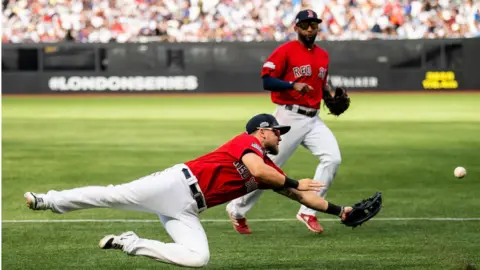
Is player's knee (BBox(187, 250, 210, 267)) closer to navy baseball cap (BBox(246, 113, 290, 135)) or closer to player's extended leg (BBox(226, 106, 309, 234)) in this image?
navy baseball cap (BBox(246, 113, 290, 135))

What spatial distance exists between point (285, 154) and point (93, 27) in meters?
23.9

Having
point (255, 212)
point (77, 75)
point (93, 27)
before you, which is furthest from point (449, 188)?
point (93, 27)

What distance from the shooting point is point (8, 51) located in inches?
1188

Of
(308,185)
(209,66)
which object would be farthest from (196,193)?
(209,66)

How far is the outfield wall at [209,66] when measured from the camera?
29453 mm

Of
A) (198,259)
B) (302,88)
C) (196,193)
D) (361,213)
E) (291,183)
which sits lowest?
(198,259)

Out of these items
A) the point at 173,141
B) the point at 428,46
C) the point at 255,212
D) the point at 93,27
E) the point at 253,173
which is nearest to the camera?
Result: the point at 253,173

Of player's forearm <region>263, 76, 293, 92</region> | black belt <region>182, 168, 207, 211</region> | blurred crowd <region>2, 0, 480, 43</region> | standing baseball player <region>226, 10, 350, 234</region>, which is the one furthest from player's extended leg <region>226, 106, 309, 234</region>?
blurred crowd <region>2, 0, 480, 43</region>

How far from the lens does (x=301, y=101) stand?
1023 cm

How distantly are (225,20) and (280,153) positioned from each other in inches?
917

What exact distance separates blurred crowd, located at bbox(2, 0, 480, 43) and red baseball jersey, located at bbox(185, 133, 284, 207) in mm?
24136

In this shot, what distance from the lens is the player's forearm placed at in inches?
390

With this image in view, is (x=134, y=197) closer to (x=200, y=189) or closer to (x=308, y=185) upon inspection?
(x=200, y=189)

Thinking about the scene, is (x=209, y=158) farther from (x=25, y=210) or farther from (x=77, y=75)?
(x=77, y=75)
